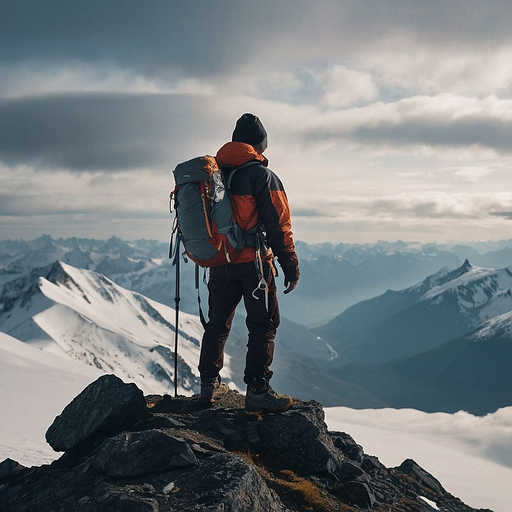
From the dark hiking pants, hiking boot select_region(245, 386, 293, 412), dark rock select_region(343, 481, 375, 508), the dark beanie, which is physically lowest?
dark rock select_region(343, 481, 375, 508)

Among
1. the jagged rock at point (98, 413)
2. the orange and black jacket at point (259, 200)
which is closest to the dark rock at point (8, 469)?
the jagged rock at point (98, 413)

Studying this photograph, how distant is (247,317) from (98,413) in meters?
3.28

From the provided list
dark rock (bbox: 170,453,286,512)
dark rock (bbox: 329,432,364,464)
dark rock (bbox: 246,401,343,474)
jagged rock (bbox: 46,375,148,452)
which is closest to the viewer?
dark rock (bbox: 170,453,286,512)

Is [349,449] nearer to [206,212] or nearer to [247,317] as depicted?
[247,317]

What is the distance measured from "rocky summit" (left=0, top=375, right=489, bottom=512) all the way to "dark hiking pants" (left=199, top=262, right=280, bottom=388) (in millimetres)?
947

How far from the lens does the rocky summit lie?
273 inches

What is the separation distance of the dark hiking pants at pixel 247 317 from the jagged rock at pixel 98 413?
5.52ft

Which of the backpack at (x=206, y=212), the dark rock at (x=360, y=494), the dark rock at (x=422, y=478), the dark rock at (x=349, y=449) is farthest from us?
the dark rock at (x=422, y=478)

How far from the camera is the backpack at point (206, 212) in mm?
9055

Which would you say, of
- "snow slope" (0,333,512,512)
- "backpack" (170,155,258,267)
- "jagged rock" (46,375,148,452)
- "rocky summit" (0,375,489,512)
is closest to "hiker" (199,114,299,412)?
"backpack" (170,155,258,267)

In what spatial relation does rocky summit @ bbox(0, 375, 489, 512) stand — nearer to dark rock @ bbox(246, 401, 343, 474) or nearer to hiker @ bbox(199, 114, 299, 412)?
dark rock @ bbox(246, 401, 343, 474)

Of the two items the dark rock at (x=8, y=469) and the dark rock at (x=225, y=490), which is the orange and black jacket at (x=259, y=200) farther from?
the dark rock at (x=8, y=469)

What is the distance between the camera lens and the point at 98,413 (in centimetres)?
942

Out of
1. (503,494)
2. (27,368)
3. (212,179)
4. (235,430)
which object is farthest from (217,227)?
(27,368)
